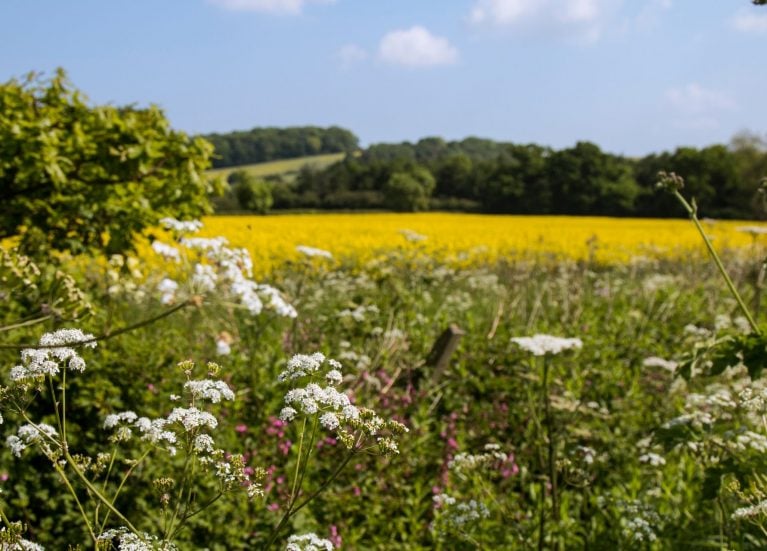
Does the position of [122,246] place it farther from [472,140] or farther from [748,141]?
[472,140]

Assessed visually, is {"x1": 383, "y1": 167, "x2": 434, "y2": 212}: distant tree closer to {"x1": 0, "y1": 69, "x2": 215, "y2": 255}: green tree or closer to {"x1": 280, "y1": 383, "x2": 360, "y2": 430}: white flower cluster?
{"x1": 0, "y1": 69, "x2": 215, "y2": 255}: green tree

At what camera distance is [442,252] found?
12.7 meters

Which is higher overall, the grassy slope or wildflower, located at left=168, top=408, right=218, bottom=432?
the grassy slope

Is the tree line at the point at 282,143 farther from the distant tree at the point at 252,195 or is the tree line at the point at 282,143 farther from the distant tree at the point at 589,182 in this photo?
the distant tree at the point at 589,182

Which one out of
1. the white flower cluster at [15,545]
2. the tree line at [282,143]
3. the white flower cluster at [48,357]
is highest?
the tree line at [282,143]

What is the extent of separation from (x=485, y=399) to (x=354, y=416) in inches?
191

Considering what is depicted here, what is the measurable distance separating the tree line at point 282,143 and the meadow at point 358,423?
104 meters

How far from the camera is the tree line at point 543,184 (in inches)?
1833

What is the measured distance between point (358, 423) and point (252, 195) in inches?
2006

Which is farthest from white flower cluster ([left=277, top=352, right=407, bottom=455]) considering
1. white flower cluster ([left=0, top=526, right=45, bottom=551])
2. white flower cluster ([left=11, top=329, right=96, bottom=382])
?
white flower cluster ([left=0, top=526, right=45, bottom=551])

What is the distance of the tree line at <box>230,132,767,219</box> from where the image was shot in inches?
1833

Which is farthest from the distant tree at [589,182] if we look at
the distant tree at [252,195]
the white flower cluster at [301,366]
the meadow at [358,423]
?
A: the white flower cluster at [301,366]

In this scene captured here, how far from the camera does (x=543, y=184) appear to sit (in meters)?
53.9

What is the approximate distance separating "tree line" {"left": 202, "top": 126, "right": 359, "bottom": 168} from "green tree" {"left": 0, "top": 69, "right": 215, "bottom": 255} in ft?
339
